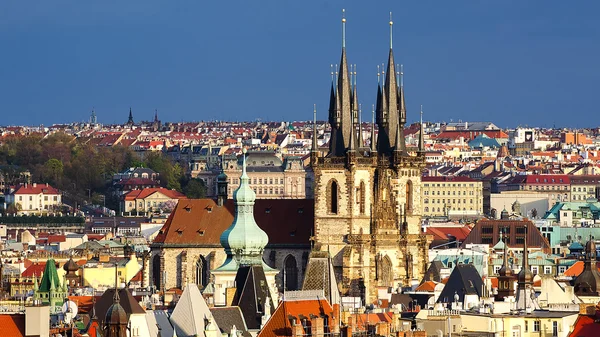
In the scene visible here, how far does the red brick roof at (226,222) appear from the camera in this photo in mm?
92375

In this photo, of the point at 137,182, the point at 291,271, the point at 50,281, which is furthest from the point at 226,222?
the point at 137,182

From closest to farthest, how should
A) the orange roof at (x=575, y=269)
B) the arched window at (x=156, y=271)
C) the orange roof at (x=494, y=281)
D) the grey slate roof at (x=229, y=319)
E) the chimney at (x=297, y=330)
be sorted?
1. the chimney at (x=297, y=330)
2. the grey slate roof at (x=229, y=319)
3. the orange roof at (x=494, y=281)
4. the orange roof at (x=575, y=269)
5. the arched window at (x=156, y=271)

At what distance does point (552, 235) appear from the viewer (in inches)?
5246

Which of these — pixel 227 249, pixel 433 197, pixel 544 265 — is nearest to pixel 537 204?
pixel 433 197

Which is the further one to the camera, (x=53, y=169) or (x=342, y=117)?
(x=53, y=169)

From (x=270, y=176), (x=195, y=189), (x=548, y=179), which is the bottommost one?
(x=195, y=189)

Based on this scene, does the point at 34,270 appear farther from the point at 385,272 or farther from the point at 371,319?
the point at 371,319

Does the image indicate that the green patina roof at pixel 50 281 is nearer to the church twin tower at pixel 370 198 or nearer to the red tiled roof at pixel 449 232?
the church twin tower at pixel 370 198

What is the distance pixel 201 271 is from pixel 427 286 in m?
12.9

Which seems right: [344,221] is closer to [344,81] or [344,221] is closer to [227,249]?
[344,81]

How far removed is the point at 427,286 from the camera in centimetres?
8244

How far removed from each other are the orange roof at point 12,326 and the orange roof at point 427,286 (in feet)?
116

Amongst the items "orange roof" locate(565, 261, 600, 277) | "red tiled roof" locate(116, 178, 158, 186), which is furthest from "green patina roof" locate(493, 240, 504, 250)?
"red tiled roof" locate(116, 178, 158, 186)

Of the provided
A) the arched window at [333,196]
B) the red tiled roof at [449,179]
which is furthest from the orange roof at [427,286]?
the red tiled roof at [449,179]
